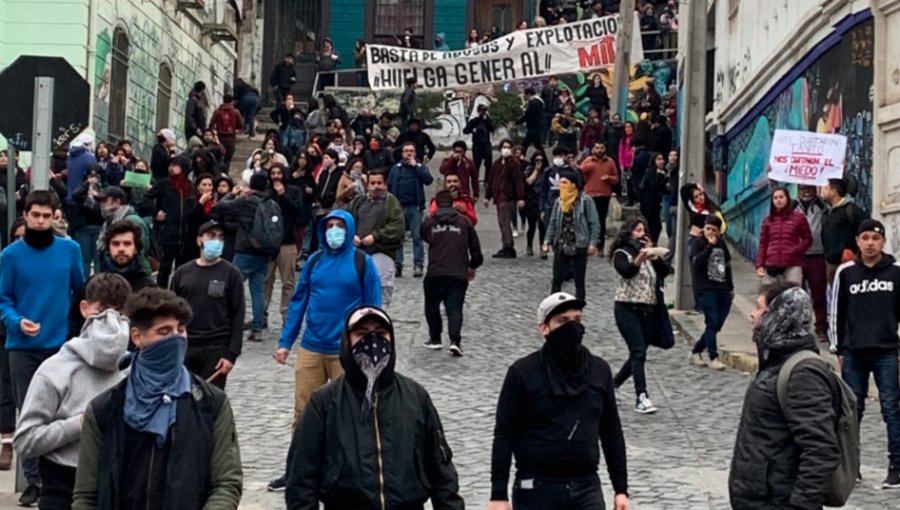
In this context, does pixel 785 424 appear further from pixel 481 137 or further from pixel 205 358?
pixel 481 137

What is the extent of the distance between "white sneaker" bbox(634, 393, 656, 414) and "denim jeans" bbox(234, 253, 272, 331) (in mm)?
4660

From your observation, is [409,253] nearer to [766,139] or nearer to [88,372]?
[766,139]

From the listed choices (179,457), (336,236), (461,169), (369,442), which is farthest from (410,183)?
(179,457)

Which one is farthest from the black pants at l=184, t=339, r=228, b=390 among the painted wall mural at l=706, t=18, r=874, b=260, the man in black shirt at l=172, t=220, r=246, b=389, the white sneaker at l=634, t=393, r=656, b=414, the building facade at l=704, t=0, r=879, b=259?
the painted wall mural at l=706, t=18, r=874, b=260

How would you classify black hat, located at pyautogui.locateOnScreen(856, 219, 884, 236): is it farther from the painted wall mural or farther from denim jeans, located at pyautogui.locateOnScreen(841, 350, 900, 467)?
the painted wall mural

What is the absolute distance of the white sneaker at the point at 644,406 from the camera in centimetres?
1391

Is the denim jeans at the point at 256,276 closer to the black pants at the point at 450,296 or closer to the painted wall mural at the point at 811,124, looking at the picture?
the black pants at the point at 450,296

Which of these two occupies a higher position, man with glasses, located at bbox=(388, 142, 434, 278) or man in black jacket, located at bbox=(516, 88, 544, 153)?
man in black jacket, located at bbox=(516, 88, 544, 153)

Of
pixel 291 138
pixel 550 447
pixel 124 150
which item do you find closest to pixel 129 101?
pixel 291 138

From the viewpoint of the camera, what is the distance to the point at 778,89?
23391 mm

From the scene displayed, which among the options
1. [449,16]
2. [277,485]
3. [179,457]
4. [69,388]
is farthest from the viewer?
[449,16]

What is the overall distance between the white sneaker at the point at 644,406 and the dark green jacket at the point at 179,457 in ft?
26.4

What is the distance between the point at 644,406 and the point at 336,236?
12.3 ft

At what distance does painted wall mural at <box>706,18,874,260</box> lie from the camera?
17562mm
